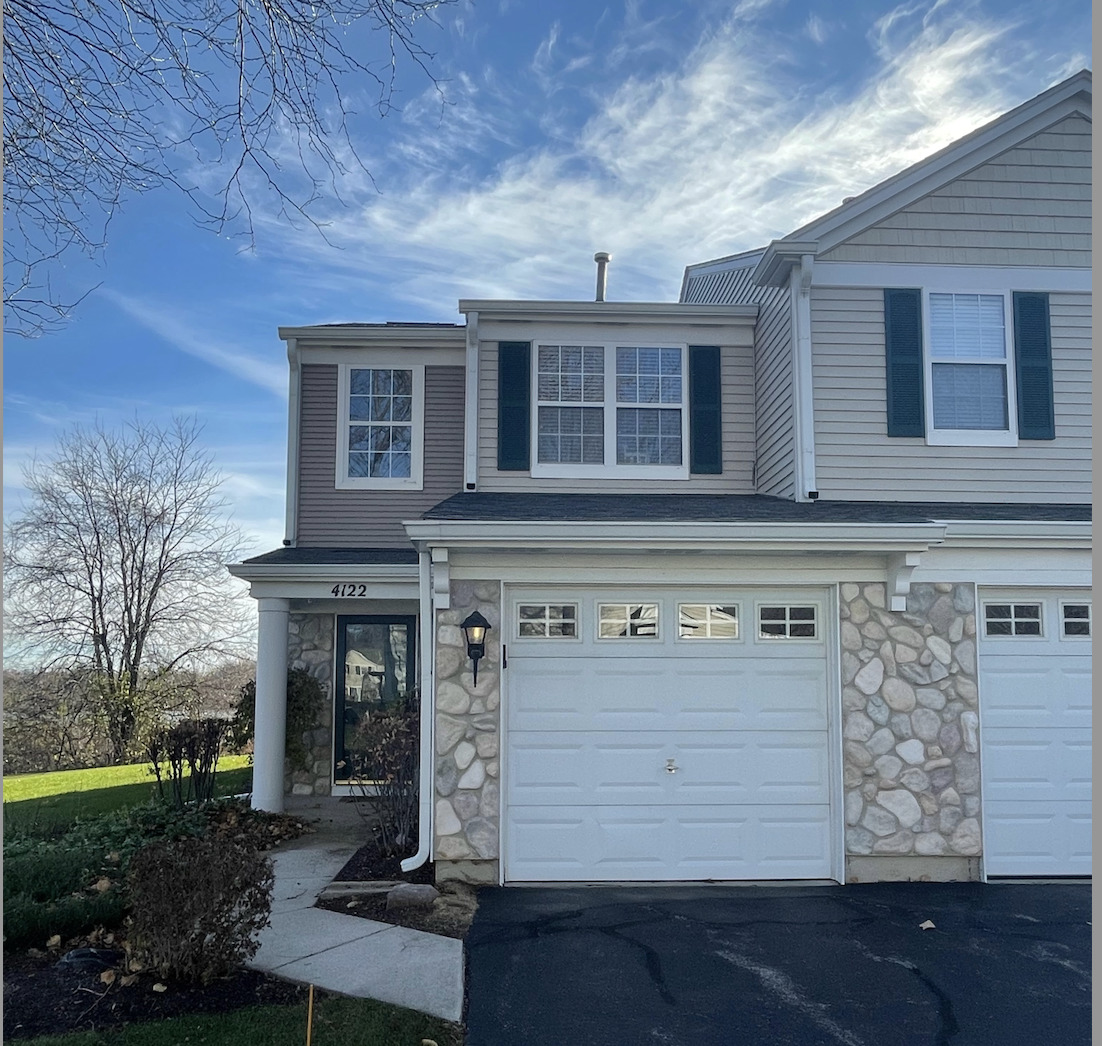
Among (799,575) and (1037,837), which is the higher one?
Answer: (799,575)

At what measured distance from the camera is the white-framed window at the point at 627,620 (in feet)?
25.3

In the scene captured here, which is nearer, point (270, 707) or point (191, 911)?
point (191, 911)

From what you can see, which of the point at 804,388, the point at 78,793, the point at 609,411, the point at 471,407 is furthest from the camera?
the point at 78,793

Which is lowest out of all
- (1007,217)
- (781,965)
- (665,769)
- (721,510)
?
(781,965)

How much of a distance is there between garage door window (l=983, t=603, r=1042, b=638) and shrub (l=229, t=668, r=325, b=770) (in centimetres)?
744

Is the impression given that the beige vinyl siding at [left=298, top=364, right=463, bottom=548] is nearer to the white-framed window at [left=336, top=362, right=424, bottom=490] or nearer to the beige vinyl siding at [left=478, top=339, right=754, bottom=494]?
the white-framed window at [left=336, top=362, right=424, bottom=490]

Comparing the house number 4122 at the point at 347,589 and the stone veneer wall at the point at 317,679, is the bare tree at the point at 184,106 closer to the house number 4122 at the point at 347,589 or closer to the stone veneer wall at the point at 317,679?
the house number 4122 at the point at 347,589

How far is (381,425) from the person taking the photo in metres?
11.6

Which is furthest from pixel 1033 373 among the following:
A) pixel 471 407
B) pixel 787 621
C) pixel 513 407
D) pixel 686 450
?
pixel 471 407

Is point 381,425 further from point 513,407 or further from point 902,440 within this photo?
point 902,440

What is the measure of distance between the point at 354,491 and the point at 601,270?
4551mm

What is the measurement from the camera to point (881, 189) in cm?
924

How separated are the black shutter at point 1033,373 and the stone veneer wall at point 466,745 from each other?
18.2 ft

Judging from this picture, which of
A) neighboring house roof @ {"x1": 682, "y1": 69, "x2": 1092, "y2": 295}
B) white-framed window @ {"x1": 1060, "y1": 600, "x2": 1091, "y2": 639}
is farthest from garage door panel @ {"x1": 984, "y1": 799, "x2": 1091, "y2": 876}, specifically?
neighboring house roof @ {"x1": 682, "y1": 69, "x2": 1092, "y2": 295}
